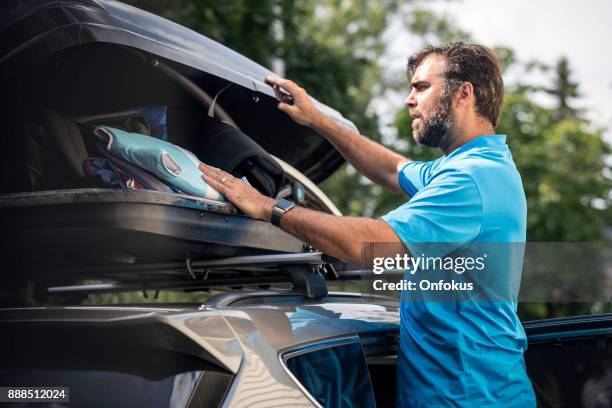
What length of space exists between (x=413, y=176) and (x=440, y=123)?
→ 18.3 inches

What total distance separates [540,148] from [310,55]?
405 inches

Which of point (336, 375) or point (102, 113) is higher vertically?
point (102, 113)

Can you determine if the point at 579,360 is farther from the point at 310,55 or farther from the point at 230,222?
the point at 310,55

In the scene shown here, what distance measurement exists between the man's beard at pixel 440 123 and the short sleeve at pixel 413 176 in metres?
0.25

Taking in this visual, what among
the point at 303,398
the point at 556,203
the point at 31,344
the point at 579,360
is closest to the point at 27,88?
the point at 31,344

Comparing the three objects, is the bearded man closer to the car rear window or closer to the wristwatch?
the wristwatch

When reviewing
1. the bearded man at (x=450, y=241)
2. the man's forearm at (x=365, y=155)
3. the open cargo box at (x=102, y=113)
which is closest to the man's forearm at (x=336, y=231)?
the bearded man at (x=450, y=241)

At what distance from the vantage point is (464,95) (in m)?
Answer: 2.92

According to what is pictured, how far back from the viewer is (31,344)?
6.07 feet

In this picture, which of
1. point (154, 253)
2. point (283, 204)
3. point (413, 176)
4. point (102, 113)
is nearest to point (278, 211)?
point (283, 204)

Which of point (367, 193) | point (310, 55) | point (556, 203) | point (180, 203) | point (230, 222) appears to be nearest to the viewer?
point (180, 203)

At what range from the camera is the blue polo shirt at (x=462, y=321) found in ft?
8.07
